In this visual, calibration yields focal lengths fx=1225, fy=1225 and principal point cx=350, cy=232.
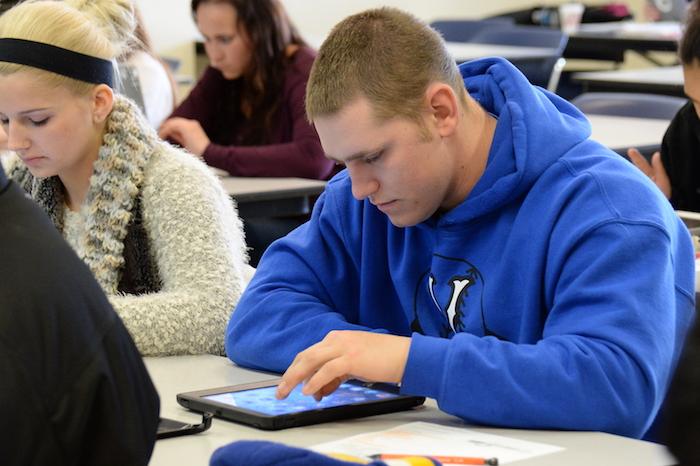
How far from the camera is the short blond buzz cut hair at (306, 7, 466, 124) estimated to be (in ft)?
5.21

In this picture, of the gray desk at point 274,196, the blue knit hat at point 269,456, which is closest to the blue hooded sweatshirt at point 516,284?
the blue knit hat at point 269,456

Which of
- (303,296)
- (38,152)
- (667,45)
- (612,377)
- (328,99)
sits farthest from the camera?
(667,45)

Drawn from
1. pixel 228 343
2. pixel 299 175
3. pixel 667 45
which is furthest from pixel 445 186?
pixel 667 45

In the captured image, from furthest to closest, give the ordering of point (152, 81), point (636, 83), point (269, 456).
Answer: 1. point (636, 83)
2. point (152, 81)
3. point (269, 456)

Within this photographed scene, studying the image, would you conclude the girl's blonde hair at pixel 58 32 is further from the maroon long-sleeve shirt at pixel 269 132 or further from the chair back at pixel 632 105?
the chair back at pixel 632 105

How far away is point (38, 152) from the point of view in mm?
2148

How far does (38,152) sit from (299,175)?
1.66 metres

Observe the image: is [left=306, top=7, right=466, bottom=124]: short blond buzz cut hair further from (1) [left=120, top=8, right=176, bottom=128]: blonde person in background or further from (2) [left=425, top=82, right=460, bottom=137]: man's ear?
(1) [left=120, top=8, right=176, bottom=128]: blonde person in background

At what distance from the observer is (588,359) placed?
1434 mm

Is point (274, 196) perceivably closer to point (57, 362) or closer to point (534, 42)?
point (57, 362)

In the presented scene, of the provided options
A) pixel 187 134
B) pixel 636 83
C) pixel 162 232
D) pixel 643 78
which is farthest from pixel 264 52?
pixel 643 78

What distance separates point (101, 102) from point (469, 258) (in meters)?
0.85

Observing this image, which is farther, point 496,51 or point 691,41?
point 496,51

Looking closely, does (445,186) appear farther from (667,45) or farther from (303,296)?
(667,45)
